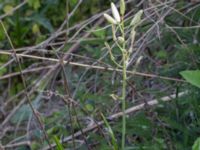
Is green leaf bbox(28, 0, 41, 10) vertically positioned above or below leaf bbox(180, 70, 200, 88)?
below

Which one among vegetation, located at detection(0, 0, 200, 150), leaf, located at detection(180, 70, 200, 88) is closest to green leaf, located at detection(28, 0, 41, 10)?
vegetation, located at detection(0, 0, 200, 150)

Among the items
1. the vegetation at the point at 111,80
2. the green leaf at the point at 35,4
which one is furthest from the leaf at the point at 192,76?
the green leaf at the point at 35,4

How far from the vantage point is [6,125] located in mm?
3418

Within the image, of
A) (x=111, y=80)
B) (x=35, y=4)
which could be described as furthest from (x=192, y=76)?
(x=35, y=4)

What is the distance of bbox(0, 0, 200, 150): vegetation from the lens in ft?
7.06

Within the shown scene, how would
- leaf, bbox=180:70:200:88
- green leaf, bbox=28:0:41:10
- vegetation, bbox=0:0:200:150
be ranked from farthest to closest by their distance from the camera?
green leaf, bbox=28:0:41:10 < vegetation, bbox=0:0:200:150 < leaf, bbox=180:70:200:88

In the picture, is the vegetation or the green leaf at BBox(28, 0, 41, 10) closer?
the vegetation

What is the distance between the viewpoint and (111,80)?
2.72 metres

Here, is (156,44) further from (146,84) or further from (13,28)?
(13,28)

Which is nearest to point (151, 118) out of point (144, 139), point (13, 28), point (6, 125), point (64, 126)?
point (144, 139)

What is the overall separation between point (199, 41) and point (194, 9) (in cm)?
21

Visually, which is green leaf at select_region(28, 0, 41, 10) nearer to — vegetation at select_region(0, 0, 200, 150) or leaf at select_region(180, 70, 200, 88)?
vegetation at select_region(0, 0, 200, 150)

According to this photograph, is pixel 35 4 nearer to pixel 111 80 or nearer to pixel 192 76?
pixel 111 80

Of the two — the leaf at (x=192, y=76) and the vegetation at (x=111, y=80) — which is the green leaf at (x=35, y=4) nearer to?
the vegetation at (x=111, y=80)
